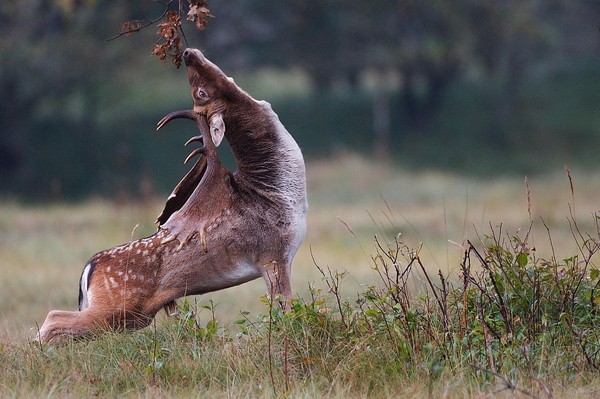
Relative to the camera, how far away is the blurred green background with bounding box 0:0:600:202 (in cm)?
2888

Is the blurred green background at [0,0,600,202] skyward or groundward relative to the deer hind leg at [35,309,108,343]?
skyward

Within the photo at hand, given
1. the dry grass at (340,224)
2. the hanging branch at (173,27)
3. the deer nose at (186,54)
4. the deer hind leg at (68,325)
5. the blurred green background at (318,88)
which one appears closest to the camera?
the deer hind leg at (68,325)

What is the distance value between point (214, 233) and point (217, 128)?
640mm

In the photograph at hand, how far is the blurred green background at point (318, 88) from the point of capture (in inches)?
1137

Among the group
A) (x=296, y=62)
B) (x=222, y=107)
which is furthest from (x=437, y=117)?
(x=222, y=107)

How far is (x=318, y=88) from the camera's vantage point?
36.3 m

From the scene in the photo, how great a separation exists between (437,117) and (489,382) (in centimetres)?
3086

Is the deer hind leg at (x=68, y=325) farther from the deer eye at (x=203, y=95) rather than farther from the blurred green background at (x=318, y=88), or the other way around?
the blurred green background at (x=318, y=88)

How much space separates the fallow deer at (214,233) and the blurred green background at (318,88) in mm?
20678

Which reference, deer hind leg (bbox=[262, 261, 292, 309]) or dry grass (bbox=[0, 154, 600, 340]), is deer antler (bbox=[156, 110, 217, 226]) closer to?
deer hind leg (bbox=[262, 261, 292, 309])

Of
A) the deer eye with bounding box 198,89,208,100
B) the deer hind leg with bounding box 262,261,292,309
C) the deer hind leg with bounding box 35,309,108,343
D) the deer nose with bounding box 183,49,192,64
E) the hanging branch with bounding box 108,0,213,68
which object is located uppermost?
the hanging branch with bounding box 108,0,213,68

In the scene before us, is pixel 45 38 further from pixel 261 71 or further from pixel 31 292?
pixel 31 292

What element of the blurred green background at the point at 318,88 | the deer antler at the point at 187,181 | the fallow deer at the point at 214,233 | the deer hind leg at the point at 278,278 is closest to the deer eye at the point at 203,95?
the fallow deer at the point at 214,233

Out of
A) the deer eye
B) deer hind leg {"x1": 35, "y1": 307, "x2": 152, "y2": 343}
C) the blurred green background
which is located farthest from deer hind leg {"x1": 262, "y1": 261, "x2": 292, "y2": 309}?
the blurred green background
